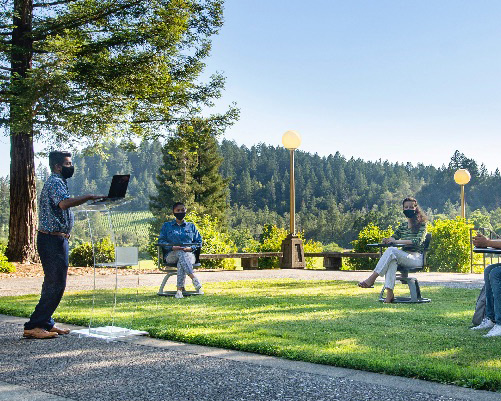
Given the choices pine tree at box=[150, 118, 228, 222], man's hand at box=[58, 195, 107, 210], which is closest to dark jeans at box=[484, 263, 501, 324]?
man's hand at box=[58, 195, 107, 210]

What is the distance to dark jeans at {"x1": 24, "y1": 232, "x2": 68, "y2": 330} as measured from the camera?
5695mm

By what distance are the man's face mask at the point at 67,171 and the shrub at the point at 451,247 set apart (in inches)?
560

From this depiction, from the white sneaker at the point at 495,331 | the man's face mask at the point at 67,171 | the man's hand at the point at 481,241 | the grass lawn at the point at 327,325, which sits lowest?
the grass lawn at the point at 327,325

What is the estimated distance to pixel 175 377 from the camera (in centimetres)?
404

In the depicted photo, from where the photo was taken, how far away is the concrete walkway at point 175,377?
11.7ft

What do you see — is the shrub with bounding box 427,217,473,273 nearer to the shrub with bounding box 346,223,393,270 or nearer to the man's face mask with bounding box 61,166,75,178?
the shrub with bounding box 346,223,393,270

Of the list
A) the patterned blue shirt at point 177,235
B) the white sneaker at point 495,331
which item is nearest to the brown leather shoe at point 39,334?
the patterned blue shirt at point 177,235

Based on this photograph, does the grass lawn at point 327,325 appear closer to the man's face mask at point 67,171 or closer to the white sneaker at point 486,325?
the white sneaker at point 486,325

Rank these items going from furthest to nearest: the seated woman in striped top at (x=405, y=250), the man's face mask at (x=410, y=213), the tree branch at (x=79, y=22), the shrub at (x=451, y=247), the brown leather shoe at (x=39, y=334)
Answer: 1. the shrub at (x=451, y=247)
2. the tree branch at (x=79, y=22)
3. the man's face mask at (x=410, y=213)
4. the seated woman in striped top at (x=405, y=250)
5. the brown leather shoe at (x=39, y=334)

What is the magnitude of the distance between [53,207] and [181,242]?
380 centimetres

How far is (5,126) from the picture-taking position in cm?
1598

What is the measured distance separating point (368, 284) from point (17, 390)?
5455 millimetres

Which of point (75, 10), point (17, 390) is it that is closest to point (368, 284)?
point (17, 390)

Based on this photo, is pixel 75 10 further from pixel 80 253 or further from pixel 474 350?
pixel 474 350
